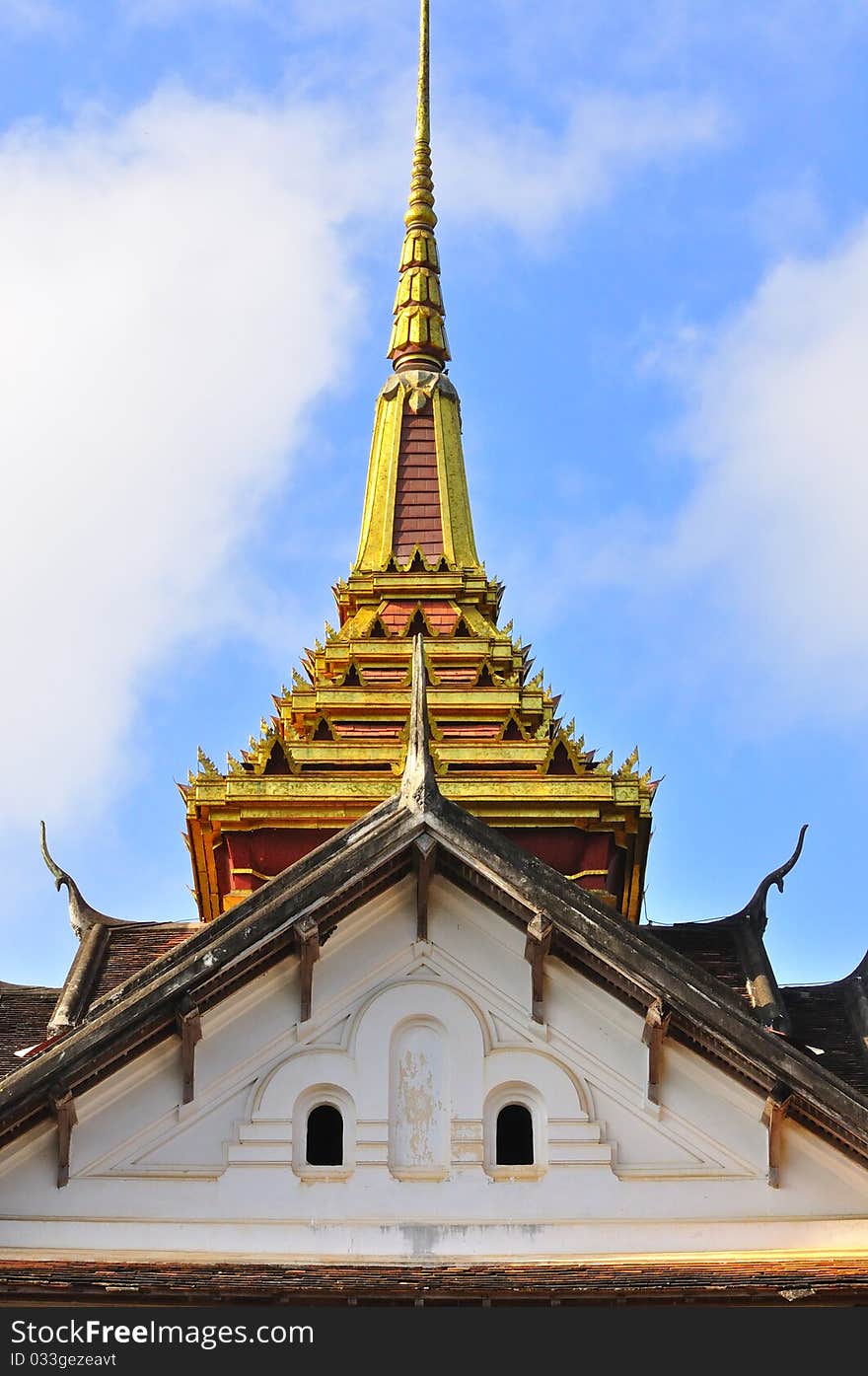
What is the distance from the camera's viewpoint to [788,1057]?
75.8 ft

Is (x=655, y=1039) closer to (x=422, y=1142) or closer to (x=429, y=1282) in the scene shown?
(x=422, y=1142)

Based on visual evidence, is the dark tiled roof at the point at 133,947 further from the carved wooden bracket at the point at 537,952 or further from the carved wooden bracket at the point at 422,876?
the carved wooden bracket at the point at 537,952

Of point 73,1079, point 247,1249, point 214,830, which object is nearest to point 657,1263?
point 247,1249

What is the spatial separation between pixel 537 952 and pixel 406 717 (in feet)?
36.8

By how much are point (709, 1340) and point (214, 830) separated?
39.4 feet

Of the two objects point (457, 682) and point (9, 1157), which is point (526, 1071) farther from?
point (457, 682)

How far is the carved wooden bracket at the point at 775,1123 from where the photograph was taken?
23109 mm

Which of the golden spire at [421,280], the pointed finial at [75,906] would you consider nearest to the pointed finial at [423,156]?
the golden spire at [421,280]

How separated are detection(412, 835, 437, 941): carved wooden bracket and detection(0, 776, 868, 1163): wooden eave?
6cm

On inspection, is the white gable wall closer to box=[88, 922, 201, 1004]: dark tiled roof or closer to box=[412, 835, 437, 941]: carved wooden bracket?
box=[412, 835, 437, 941]: carved wooden bracket

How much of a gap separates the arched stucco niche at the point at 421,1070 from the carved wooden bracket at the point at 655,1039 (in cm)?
128

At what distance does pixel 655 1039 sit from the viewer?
23547 mm

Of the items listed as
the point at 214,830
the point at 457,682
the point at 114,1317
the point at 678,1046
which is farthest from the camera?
the point at 457,682

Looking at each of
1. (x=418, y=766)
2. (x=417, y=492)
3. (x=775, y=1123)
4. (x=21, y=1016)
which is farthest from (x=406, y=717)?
(x=775, y=1123)
